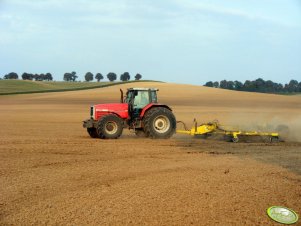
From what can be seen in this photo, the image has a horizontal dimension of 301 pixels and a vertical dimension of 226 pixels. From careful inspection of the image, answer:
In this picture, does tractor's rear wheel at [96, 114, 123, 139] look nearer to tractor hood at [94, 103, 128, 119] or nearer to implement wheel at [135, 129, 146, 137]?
tractor hood at [94, 103, 128, 119]

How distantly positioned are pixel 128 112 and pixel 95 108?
1.12m

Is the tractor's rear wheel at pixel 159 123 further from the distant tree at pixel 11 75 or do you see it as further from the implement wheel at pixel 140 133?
the distant tree at pixel 11 75

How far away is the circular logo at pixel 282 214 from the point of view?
6.43 meters

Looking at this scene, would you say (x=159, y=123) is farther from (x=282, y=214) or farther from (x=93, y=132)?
(x=282, y=214)

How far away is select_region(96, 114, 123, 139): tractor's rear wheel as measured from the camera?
1527 cm

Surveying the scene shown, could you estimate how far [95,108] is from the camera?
52.0 ft

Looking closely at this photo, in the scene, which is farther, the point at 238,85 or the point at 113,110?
the point at 238,85

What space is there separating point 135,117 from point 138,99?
2.02 ft

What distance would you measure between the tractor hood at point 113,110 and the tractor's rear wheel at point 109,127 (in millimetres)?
340

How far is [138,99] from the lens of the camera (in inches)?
626

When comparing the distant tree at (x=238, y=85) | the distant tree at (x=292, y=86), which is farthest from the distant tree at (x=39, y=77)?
the distant tree at (x=292, y=86)

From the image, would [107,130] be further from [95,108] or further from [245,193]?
[245,193]

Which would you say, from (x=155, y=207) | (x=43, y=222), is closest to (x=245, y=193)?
(x=155, y=207)

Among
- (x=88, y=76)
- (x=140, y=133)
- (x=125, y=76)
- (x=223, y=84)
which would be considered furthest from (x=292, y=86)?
(x=140, y=133)
